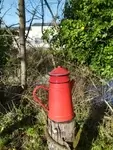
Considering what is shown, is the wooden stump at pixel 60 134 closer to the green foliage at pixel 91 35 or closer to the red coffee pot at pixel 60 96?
the red coffee pot at pixel 60 96

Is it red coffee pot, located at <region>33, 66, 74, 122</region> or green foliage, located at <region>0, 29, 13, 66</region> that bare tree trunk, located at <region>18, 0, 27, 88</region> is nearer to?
green foliage, located at <region>0, 29, 13, 66</region>

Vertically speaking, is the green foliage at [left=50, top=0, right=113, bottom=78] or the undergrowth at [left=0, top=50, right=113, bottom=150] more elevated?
the green foliage at [left=50, top=0, right=113, bottom=78]

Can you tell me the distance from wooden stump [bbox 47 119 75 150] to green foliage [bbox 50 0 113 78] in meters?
3.43

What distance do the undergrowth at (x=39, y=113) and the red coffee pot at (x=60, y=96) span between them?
753 mm

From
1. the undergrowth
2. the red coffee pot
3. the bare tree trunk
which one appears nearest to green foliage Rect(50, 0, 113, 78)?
the undergrowth

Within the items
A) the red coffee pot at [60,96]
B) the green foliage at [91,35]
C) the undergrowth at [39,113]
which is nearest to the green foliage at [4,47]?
the undergrowth at [39,113]

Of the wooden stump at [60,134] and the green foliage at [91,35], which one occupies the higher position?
the green foliage at [91,35]

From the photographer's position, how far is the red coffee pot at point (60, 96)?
3.55 m

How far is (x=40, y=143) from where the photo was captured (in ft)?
15.6

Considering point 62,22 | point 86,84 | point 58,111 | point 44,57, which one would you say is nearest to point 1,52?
point 44,57

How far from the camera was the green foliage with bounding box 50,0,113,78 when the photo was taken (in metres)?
6.81

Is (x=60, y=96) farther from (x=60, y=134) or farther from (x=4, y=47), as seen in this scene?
(x=4, y=47)

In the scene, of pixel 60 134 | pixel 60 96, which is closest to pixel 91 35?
pixel 60 96

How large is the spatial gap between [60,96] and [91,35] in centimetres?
356
